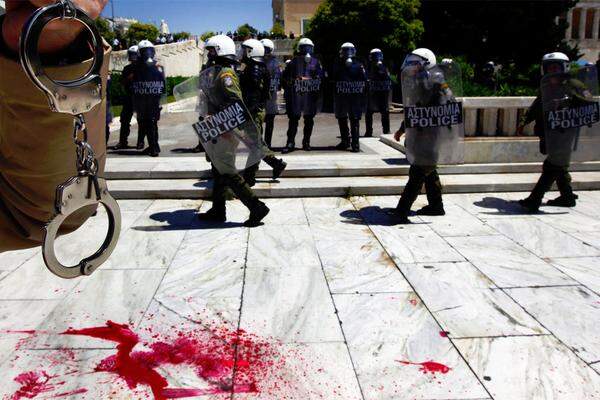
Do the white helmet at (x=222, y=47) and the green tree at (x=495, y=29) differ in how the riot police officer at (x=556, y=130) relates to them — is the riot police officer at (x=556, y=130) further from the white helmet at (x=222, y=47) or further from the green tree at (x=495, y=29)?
the green tree at (x=495, y=29)

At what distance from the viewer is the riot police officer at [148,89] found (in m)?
9.90

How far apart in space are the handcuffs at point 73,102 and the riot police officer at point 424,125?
5422 millimetres

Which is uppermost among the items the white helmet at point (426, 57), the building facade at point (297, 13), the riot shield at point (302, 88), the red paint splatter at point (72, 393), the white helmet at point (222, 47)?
the building facade at point (297, 13)

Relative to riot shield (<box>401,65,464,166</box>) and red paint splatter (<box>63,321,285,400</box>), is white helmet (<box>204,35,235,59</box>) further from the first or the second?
red paint splatter (<box>63,321,285,400</box>)

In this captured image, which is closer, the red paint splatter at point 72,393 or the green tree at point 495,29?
the red paint splatter at point 72,393

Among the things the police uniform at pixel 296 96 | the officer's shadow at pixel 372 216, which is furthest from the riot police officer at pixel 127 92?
the officer's shadow at pixel 372 216

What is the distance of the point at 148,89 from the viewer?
32.5 feet

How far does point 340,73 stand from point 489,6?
71.2 ft

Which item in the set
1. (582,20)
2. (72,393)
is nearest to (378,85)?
(72,393)

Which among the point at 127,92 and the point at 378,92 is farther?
the point at 378,92

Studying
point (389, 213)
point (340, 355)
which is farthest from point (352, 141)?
point (340, 355)

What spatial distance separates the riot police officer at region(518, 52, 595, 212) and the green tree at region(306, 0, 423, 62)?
14.4 m

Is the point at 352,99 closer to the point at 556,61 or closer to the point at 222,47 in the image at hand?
the point at 556,61

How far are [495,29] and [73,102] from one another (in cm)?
3162
